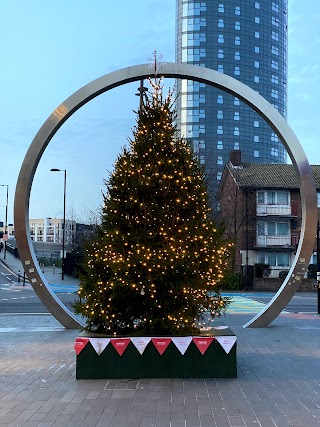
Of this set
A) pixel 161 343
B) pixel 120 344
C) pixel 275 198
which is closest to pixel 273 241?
pixel 275 198

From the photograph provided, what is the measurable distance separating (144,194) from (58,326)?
7674mm

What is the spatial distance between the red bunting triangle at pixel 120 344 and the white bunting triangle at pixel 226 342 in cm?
156

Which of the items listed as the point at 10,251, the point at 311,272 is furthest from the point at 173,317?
the point at 10,251

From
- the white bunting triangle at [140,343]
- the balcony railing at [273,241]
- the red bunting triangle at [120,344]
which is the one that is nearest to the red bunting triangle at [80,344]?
the red bunting triangle at [120,344]

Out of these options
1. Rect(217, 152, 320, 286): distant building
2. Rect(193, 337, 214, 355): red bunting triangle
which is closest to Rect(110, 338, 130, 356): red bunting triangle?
Rect(193, 337, 214, 355): red bunting triangle

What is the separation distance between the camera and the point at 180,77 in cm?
1313

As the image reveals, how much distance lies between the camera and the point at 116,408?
612cm

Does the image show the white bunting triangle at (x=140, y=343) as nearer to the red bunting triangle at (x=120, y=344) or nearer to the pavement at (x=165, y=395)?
the red bunting triangle at (x=120, y=344)

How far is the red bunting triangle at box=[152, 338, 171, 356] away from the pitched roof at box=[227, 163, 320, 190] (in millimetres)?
34634

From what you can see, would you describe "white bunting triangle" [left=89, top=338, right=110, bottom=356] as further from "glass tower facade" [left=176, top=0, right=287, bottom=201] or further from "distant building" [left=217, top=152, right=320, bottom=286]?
"glass tower facade" [left=176, top=0, right=287, bottom=201]

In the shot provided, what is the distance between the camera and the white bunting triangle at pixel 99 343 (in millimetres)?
7613

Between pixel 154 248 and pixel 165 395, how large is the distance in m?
2.58

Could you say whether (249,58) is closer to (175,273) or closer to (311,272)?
(311,272)

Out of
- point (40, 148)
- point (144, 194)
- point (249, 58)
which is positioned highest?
point (249, 58)
